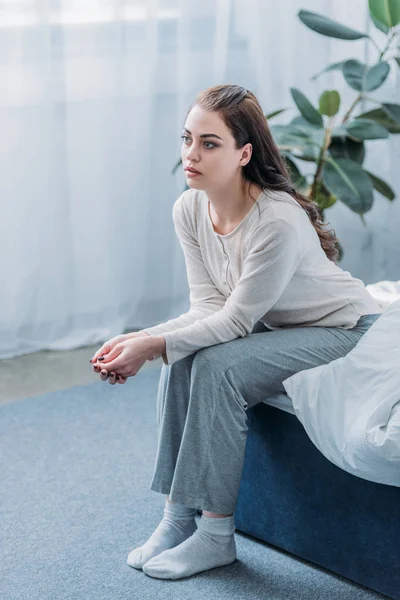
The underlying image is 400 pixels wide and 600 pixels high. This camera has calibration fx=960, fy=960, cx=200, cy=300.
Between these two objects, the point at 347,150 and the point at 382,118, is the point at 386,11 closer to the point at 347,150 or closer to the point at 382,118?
the point at 382,118

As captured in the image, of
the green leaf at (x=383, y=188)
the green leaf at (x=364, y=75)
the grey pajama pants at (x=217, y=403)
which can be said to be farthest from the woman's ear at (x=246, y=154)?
the green leaf at (x=383, y=188)

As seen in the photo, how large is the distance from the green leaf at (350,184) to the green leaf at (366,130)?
0.27 ft

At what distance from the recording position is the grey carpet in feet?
5.57

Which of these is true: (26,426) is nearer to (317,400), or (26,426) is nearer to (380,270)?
(317,400)

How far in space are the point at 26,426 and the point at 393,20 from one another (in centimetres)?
156

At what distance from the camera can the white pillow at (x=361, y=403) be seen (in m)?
1.52

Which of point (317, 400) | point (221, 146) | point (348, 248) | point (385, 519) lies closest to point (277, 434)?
point (317, 400)

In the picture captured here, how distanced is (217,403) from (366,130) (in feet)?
4.41

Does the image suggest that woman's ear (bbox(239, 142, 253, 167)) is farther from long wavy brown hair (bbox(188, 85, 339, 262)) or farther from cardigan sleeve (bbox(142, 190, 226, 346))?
cardigan sleeve (bbox(142, 190, 226, 346))

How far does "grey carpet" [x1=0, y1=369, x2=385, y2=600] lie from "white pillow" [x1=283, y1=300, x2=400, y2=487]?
11.0 inches

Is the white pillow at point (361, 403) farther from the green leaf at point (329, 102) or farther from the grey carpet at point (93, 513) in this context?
the green leaf at point (329, 102)

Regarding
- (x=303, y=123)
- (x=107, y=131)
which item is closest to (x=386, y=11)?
(x=303, y=123)

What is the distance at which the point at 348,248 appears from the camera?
364cm

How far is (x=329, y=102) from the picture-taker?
2824 millimetres
